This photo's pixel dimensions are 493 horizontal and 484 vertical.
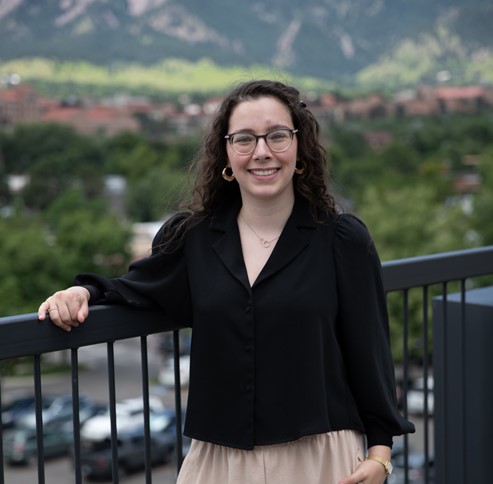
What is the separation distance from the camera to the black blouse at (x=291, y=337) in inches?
79.2

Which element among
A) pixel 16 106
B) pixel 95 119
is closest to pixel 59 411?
pixel 95 119

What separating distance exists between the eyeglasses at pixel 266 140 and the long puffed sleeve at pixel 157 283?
26cm

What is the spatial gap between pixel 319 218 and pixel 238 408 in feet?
1.49

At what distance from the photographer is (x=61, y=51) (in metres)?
141

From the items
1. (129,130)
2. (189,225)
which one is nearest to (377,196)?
(189,225)

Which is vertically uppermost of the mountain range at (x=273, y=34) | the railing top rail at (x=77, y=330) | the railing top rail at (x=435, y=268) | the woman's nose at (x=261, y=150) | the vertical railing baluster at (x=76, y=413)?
the mountain range at (x=273, y=34)

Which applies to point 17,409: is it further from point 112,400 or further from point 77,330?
point 77,330

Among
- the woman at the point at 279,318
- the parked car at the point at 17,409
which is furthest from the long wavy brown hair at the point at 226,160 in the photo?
the parked car at the point at 17,409

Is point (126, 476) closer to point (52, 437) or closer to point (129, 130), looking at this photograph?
point (52, 437)

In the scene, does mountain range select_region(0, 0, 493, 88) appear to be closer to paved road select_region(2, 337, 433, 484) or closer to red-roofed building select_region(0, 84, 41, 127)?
red-roofed building select_region(0, 84, 41, 127)

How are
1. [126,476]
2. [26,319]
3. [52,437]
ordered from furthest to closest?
[52,437] → [126,476] → [26,319]

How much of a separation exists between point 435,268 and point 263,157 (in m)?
1.01

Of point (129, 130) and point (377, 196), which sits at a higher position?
point (129, 130)

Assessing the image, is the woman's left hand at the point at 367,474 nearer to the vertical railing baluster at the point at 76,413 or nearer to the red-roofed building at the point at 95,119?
the vertical railing baluster at the point at 76,413
